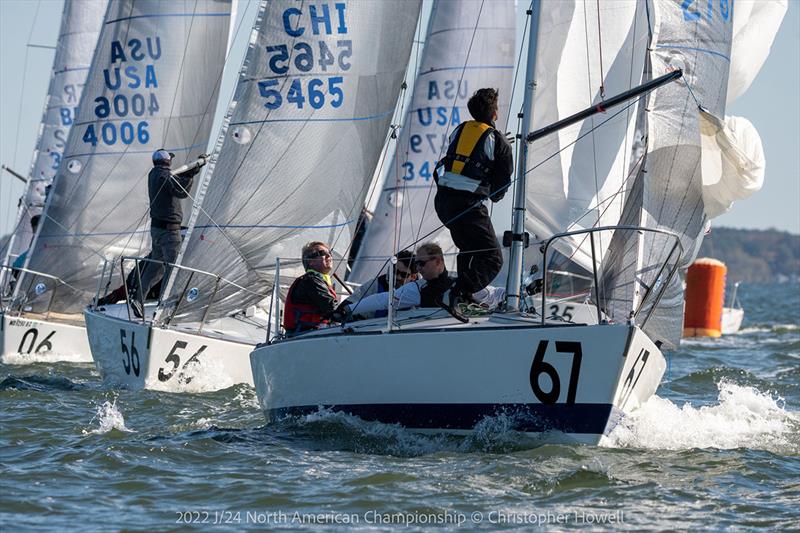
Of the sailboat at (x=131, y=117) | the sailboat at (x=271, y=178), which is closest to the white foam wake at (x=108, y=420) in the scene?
the sailboat at (x=271, y=178)

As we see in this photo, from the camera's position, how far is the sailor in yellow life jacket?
8828mm

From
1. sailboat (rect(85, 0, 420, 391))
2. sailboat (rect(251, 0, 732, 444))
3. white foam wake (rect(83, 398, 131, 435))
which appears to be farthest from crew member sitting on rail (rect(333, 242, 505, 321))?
sailboat (rect(85, 0, 420, 391))

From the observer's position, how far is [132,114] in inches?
653

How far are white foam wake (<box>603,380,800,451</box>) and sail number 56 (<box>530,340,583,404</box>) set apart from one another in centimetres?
45

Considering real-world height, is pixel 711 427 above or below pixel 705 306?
below

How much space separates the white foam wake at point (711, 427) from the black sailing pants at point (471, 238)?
1.37m

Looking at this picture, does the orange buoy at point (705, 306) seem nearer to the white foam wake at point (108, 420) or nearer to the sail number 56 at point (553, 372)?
the white foam wake at point (108, 420)

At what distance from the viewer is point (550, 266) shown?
693 inches

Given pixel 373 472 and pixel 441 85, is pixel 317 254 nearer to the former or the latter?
pixel 373 472

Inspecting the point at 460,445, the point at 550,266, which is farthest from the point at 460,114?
the point at 460,445

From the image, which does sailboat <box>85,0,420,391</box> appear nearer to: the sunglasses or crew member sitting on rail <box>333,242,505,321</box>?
the sunglasses

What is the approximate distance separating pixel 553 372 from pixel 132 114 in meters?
9.84

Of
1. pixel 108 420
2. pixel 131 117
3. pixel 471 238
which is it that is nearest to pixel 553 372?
pixel 471 238

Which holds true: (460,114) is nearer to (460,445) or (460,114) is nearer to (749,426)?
(749,426)
